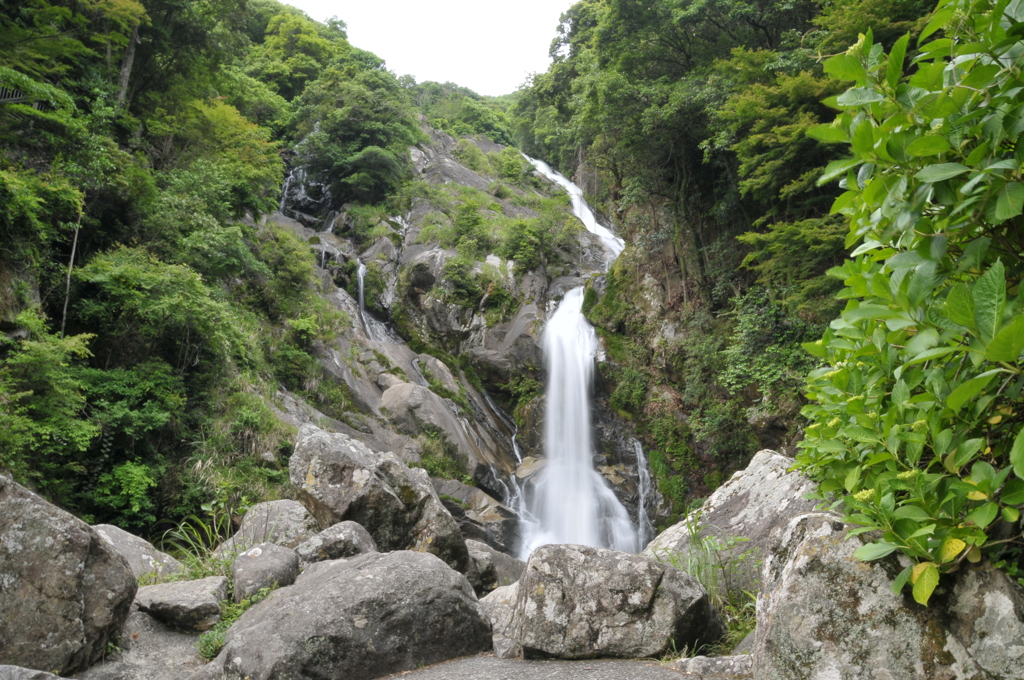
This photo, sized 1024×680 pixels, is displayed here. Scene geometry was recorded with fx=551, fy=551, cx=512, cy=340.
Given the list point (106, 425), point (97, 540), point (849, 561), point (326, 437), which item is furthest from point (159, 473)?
point (849, 561)

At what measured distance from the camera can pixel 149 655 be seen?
15.8 feet

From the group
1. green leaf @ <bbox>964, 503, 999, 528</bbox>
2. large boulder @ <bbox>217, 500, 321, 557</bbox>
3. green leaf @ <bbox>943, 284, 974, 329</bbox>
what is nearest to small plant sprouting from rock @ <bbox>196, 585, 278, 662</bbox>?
large boulder @ <bbox>217, 500, 321, 557</bbox>

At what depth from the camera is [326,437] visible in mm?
8289

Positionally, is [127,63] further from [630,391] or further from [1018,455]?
[1018,455]

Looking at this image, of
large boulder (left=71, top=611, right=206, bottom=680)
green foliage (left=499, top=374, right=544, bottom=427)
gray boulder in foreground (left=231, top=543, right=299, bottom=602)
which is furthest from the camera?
green foliage (left=499, top=374, right=544, bottom=427)

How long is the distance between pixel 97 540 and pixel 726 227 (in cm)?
1469

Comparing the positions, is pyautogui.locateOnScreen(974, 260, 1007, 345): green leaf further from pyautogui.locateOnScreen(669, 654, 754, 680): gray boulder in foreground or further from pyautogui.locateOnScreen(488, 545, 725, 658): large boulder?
pyautogui.locateOnScreen(488, 545, 725, 658): large boulder

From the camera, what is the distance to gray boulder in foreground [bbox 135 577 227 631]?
5176 mm

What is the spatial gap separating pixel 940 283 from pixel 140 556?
313 inches

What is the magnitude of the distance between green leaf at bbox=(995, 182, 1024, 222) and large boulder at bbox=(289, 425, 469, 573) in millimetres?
7073

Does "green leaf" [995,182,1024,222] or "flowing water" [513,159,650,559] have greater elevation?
"green leaf" [995,182,1024,222]

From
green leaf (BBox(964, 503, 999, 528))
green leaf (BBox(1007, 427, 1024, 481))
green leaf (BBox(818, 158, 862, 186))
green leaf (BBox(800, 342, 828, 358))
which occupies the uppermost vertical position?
green leaf (BBox(818, 158, 862, 186))

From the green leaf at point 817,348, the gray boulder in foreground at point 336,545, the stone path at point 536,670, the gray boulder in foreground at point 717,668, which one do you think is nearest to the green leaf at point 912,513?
the green leaf at point 817,348

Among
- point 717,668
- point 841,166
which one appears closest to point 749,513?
point 717,668
